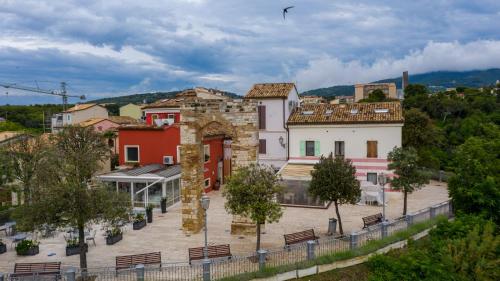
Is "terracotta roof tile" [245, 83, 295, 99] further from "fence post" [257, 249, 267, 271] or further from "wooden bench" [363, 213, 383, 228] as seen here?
"fence post" [257, 249, 267, 271]

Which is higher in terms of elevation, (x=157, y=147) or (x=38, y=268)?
(x=157, y=147)

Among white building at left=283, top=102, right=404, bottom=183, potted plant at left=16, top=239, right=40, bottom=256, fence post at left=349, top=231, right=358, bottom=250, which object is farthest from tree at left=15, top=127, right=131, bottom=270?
white building at left=283, top=102, right=404, bottom=183

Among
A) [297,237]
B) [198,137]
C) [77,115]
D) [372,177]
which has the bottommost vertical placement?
[297,237]

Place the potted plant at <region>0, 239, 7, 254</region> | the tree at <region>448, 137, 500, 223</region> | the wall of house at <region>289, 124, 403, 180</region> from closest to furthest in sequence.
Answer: the potted plant at <region>0, 239, 7, 254</region>
the tree at <region>448, 137, 500, 223</region>
the wall of house at <region>289, 124, 403, 180</region>

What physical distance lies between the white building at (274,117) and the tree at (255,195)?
50.0 feet

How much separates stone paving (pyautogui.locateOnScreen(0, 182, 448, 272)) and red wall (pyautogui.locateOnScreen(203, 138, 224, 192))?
15.1 feet

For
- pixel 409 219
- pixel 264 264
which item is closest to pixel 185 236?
pixel 264 264

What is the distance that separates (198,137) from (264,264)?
8.43 meters

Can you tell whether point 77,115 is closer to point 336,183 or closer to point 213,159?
point 213,159

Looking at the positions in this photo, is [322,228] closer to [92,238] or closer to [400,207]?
[400,207]

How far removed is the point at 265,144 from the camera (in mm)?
31469

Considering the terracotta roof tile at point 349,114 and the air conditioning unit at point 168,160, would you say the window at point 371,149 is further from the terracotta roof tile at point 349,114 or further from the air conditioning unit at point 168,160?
the air conditioning unit at point 168,160

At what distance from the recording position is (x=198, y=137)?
64.5 feet

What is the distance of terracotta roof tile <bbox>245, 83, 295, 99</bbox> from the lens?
99.8ft
